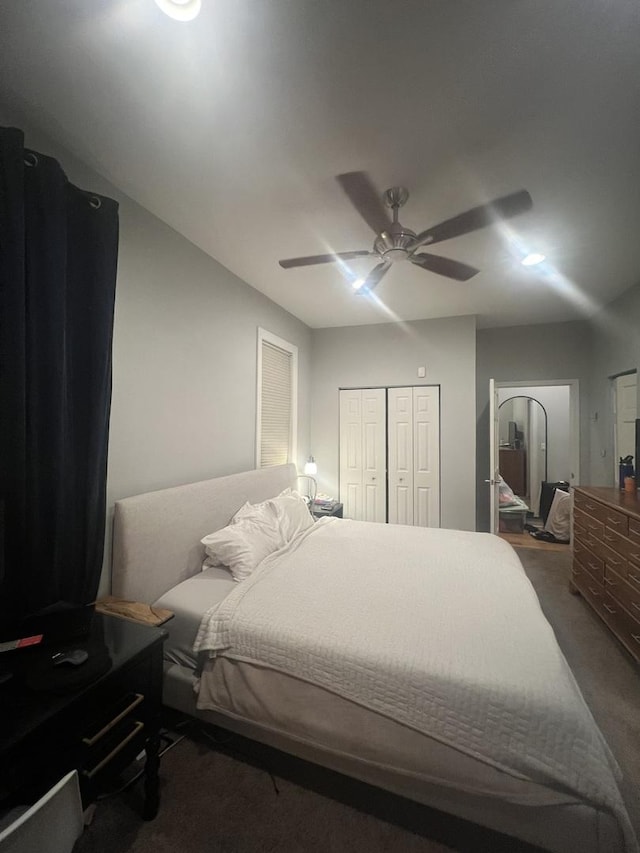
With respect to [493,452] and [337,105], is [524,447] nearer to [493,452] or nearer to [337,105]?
[493,452]

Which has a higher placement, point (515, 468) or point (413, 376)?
point (413, 376)

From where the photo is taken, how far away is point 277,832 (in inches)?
47.9

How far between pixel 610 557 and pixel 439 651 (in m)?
1.92

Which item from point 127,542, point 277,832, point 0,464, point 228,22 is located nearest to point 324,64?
point 228,22

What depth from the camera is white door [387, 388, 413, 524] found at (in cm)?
409

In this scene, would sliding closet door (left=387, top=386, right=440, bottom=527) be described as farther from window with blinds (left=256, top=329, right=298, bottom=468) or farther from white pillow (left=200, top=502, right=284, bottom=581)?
white pillow (left=200, top=502, right=284, bottom=581)

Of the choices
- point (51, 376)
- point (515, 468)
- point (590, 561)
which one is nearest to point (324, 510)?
point (590, 561)

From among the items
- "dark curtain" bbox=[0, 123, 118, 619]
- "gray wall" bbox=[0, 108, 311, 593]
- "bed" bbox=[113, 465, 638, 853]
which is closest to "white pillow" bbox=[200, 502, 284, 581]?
"bed" bbox=[113, 465, 638, 853]

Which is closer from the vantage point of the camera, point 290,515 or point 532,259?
point 532,259

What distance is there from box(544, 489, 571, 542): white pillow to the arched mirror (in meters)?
1.39

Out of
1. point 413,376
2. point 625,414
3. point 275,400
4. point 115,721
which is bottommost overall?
point 115,721

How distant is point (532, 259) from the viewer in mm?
2539

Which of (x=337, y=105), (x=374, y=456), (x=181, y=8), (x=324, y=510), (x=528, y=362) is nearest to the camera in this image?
(x=181, y=8)

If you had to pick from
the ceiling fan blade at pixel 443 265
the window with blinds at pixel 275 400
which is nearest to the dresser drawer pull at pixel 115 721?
the window with blinds at pixel 275 400
